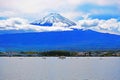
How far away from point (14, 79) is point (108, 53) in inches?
2845

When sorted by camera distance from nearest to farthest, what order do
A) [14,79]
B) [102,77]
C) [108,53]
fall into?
[14,79] → [102,77] → [108,53]

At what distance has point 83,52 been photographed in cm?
10119

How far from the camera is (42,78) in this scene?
25297 millimetres

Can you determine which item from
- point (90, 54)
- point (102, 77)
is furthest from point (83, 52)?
point (102, 77)

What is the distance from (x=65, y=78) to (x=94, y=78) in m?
1.55

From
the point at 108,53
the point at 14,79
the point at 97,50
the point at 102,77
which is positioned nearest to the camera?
the point at 14,79

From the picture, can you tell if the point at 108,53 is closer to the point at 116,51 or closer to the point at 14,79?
the point at 116,51

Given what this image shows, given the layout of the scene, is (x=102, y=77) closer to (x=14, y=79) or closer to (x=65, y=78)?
(x=65, y=78)

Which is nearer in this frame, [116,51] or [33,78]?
[33,78]

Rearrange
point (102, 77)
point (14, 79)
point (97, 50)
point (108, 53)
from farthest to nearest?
point (97, 50) < point (108, 53) < point (102, 77) < point (14, 79)

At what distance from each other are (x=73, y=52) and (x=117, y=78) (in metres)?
72.0

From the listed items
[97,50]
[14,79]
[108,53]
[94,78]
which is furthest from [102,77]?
[97,50]

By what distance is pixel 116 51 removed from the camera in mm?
98750

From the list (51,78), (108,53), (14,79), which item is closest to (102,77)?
(51,78)
